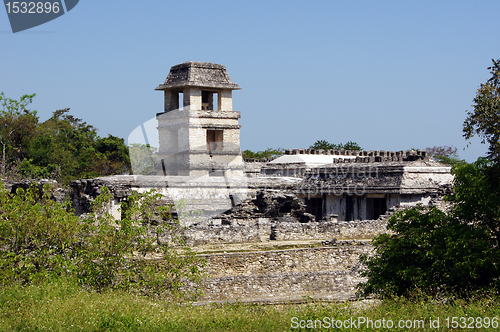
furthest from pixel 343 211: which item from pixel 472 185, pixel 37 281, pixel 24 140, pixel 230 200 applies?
pixel 24 140

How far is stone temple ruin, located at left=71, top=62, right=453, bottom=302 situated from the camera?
14312mm

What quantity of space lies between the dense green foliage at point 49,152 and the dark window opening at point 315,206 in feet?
55.0

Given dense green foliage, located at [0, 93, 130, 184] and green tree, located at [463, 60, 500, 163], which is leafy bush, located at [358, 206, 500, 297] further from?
dense green foliage, located at [0, 93, 130, 184]

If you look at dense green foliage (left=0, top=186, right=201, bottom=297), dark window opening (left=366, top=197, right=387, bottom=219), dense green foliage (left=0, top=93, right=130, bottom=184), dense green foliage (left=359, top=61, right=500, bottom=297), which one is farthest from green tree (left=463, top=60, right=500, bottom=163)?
dense green foliage (left=0, top=93, right=130, bottom=184)

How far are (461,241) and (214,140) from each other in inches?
952

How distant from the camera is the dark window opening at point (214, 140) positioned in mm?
33438

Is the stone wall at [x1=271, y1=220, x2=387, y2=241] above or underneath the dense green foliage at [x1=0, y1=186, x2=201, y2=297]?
underneath

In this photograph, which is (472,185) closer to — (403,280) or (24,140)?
(403,280)

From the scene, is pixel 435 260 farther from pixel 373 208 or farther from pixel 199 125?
pixel 199 125

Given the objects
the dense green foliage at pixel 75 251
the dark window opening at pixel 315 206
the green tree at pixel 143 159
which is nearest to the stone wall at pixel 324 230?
the dense green foliage at pixel 75 251

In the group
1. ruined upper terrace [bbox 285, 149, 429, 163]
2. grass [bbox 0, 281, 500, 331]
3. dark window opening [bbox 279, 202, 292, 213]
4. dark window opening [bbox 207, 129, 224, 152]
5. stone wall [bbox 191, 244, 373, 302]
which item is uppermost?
dark window opening [bbox 207, 129, 224, 152]

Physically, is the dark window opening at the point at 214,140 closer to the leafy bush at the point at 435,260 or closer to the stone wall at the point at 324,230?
the stone wall at the point at 324,230

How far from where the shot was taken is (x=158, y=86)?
32906 millimetres

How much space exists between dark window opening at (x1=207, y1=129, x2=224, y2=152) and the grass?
23175 millimetres
